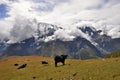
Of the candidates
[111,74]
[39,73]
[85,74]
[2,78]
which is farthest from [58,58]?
[111,74]

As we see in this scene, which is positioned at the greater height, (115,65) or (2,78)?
(115,65)

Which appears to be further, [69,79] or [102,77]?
[69,79]

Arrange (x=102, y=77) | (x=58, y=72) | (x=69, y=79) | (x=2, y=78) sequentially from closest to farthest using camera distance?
1. (x=102, y=77)
2. (x=69, y=79)
3. (x=58, y=72)
4. (x=2, y=78)

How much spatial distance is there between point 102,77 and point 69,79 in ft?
18.5

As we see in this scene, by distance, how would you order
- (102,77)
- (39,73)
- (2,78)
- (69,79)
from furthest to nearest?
1. (2,78)
2. (39,73)
3. (69,79)
4. (102,77)

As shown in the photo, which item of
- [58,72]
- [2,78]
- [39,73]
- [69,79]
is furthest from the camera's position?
[2,78]

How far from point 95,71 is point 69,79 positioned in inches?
174

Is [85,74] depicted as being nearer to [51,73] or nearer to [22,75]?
[51,73]

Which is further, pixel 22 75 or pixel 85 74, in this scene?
pixel 22 75

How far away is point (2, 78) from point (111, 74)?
2826 centimetres

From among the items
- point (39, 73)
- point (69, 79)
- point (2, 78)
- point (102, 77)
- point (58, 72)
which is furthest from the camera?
point (2, 78)

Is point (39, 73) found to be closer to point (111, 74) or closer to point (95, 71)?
point (95, 71)

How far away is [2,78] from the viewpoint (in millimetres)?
61188

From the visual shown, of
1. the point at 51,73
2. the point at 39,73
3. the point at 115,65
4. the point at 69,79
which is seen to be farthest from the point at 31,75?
the point at 115,65
